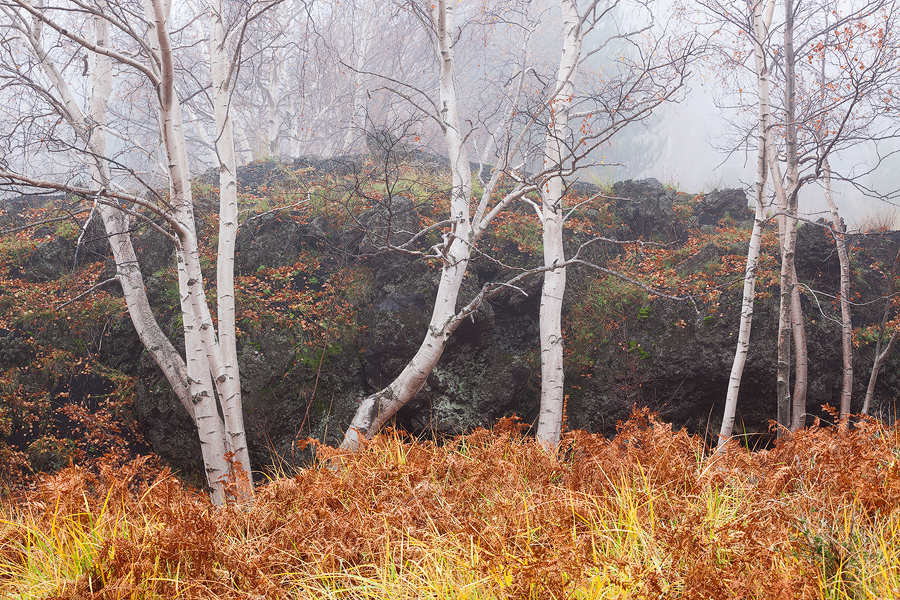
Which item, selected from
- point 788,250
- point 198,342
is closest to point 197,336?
point 198,342

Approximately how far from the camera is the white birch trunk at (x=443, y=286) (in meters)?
4.84

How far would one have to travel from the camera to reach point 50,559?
7.67 feet

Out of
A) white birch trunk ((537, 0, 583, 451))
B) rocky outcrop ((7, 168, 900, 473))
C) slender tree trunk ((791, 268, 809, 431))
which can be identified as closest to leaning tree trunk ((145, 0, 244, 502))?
rocky outcrop ((7, 168, 900, 473))

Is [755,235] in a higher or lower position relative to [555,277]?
higher

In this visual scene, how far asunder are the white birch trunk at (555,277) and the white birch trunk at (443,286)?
96cm

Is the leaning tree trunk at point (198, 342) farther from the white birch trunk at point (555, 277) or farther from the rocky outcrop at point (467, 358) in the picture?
the white birch trunk at point (555, 277)

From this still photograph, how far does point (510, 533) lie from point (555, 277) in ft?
11.9

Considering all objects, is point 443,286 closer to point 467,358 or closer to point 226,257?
point 226,257

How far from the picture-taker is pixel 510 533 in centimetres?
238

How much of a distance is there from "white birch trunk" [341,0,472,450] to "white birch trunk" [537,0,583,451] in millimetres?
956

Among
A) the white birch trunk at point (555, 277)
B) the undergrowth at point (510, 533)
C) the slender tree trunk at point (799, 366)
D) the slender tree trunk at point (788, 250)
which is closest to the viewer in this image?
the undergrowth at point (510, 533)

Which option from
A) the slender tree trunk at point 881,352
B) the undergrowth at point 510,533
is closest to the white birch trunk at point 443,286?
the undergrowth at point 510,533

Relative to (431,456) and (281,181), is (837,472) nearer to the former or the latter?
(431,456)

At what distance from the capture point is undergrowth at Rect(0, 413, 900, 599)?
1844 millimetres
